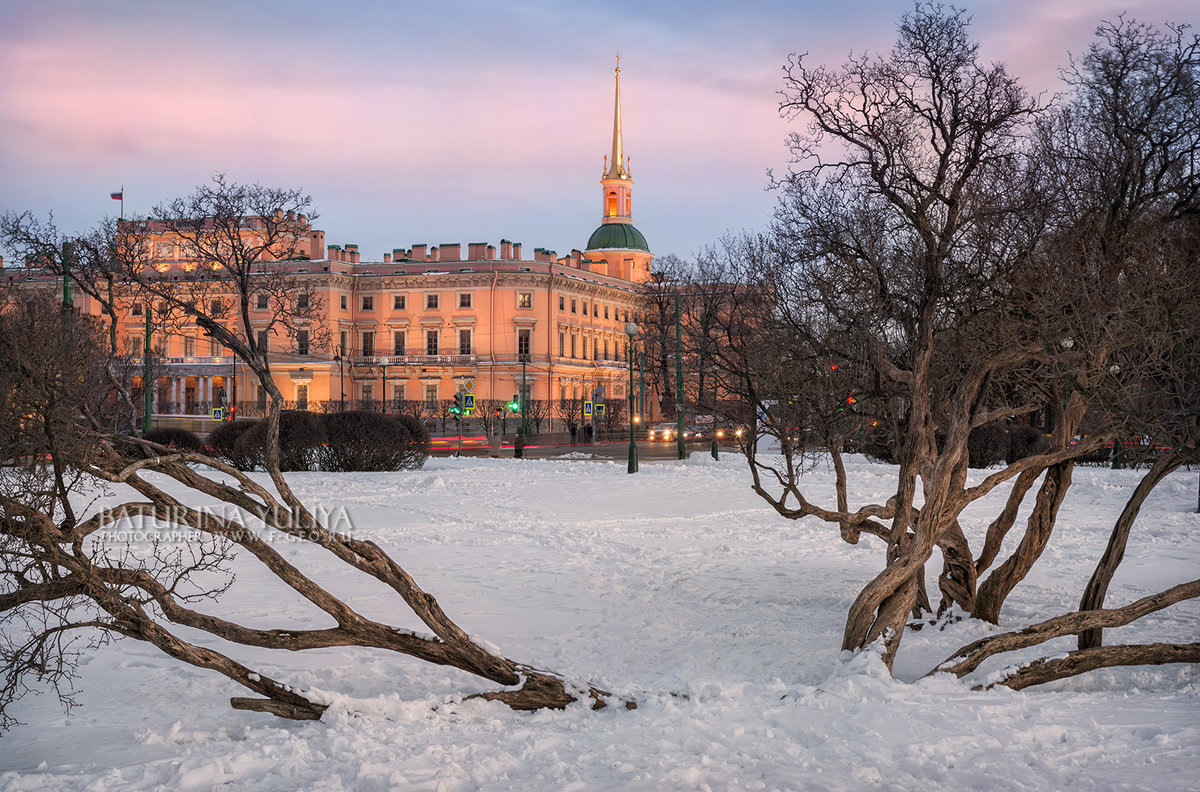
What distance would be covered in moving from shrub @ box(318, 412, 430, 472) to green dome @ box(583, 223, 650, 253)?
7975 cm

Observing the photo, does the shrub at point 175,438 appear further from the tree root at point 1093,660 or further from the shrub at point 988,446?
the tree root at point 1093,660

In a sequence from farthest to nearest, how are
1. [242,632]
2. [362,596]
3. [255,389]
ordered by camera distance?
[255,389] < [362,596] < [242,632]

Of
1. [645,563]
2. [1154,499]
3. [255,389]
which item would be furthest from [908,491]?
[255,389]

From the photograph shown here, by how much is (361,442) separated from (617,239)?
81.2 meters

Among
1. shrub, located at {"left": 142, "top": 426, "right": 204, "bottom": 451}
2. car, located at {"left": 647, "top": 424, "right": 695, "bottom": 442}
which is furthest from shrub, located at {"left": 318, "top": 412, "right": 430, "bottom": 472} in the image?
Result: car, located at {"left": 647, "top": 424, "right": 695, "bottom": 442}

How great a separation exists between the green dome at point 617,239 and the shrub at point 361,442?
262ft

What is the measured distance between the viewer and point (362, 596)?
41.9 feet

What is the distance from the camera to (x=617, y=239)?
10706 cm

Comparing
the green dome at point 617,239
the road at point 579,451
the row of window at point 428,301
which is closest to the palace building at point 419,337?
the row of window at point 428,301

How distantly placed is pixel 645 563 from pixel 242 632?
26.9 ft

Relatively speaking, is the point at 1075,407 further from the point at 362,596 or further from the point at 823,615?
the point at 362,596

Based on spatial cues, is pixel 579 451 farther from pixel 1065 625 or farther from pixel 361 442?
pixel 1065 625

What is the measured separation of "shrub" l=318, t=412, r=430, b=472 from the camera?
1098 inches

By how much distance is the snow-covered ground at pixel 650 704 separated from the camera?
713 cm
